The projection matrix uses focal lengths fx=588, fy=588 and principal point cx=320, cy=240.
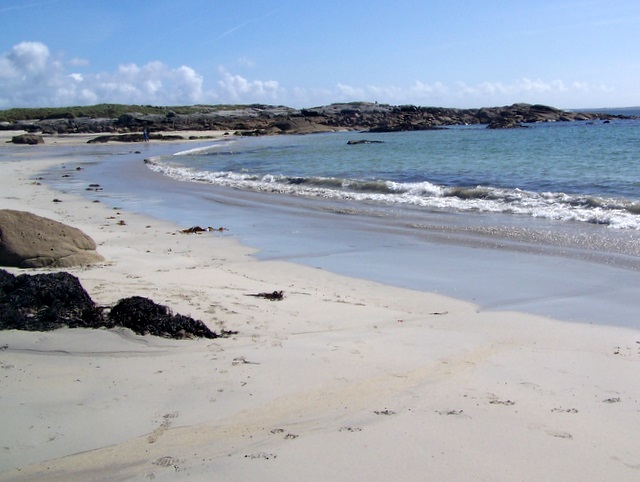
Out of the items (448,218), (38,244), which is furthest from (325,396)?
(448,218)

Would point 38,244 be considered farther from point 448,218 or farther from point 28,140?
point 28,140

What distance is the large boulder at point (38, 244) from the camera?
6.97 metres

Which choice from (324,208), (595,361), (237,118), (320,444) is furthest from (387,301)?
(237,118)

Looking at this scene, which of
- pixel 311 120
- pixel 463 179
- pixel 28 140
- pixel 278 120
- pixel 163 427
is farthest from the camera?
pixel 311 120

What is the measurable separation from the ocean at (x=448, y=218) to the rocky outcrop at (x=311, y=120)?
1414 inches

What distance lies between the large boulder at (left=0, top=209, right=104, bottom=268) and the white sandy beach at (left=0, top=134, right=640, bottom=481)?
1406mm

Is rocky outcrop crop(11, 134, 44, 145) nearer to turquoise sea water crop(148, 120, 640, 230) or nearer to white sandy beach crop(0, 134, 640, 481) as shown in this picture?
turquoise sea water crop(148, 120, 640, 230)

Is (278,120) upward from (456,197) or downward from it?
upward

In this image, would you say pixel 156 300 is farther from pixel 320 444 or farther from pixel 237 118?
pixel 237 118

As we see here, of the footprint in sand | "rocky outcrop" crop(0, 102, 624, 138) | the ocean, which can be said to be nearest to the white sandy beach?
the footprint in sand

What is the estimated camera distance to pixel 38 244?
281 inches

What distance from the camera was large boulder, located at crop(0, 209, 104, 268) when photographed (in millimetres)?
6973

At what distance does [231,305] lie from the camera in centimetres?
579

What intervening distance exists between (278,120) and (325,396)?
7427cm
